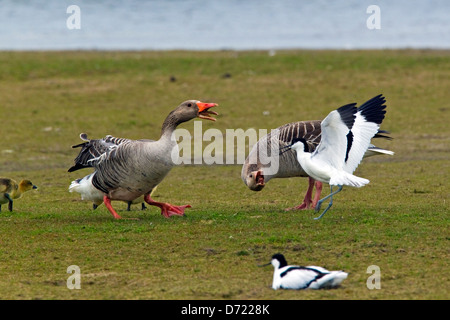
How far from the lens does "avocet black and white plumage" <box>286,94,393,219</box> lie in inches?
323

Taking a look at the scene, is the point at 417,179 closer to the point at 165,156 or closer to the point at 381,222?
the point at 381,222

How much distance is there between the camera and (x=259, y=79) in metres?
19.9

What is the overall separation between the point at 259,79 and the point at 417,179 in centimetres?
850

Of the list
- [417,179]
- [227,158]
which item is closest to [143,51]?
[227,158]

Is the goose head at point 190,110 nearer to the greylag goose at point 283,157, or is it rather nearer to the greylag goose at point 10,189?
the greylag goose at point 283,157

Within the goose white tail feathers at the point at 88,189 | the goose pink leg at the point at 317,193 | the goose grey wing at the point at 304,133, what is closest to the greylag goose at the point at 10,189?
the goose white tail feathers at the point at 88,189

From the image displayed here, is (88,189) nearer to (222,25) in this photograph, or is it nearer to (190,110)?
(190,110)

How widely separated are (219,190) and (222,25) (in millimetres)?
24201

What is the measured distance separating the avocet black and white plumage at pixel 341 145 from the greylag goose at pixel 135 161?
4.33 feet

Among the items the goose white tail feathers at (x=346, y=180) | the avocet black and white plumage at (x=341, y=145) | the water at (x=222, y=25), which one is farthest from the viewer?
the water at (x=222, y=25)

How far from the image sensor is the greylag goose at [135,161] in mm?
8695

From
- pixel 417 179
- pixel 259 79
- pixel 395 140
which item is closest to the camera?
pixel 417 179

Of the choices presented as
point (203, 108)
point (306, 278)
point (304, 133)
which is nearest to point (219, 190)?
point (304, 133)

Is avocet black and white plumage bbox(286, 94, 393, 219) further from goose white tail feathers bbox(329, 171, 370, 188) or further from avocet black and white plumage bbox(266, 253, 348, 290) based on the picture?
avocet black and white plumage bbox(266, 253, 348, 290)
